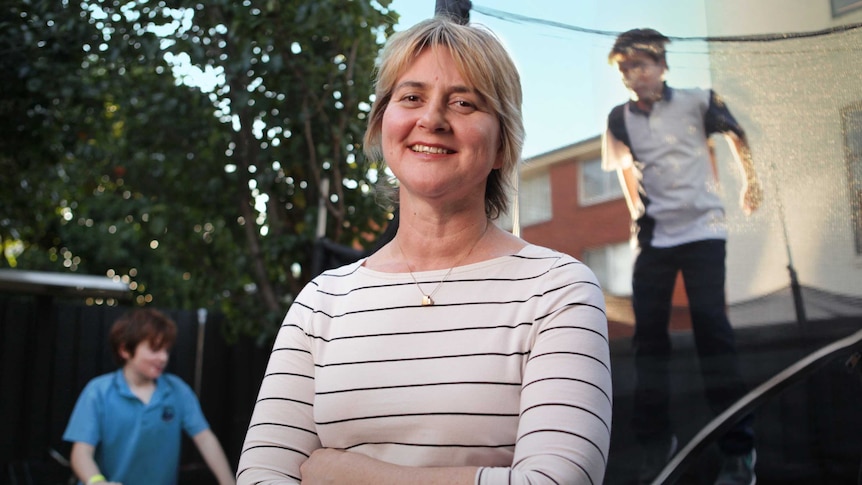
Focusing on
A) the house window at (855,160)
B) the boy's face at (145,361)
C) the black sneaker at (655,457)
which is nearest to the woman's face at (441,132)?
the house window at (855,160)

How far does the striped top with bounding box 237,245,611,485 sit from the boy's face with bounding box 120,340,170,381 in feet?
7.59

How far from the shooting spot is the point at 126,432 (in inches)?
125

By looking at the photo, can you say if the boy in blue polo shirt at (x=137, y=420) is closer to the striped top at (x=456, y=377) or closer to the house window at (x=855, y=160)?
the striped top at (x=456, y=377)

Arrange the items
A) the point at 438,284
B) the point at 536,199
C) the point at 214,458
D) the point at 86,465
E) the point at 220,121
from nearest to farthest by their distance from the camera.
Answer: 1. the point at 438,284
2. the point at 536,199
3. the point at 86,465
4. the point at 214,458
5. the point at 220,121

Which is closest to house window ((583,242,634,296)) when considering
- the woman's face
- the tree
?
the woman's face

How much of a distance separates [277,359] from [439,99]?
45 centimetres

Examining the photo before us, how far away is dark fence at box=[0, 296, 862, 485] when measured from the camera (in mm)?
2150

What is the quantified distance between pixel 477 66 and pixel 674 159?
127cm

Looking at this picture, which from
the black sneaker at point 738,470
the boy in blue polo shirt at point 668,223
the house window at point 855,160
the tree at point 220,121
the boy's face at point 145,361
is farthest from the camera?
the tree at point 220,121

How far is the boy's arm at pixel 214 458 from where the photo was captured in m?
3.21

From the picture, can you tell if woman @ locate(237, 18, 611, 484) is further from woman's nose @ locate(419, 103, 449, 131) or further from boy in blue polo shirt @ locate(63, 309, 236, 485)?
boy in blue polo shirt @ locate(63, 309, 236, 485)

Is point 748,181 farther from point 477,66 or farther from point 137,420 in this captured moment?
point 137,420

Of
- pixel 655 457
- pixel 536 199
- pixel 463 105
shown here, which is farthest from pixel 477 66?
pixel 655 457

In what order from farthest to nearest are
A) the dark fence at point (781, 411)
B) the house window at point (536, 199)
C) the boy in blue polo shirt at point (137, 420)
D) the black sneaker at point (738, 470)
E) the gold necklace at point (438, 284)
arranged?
the boy in blue polo shirt at point (137, 420) < the house window at point (536, 199) < the black sneaker at point (738, 470) < the dark fence at point (781, 411) < the gold necklace at point (438, 284)
